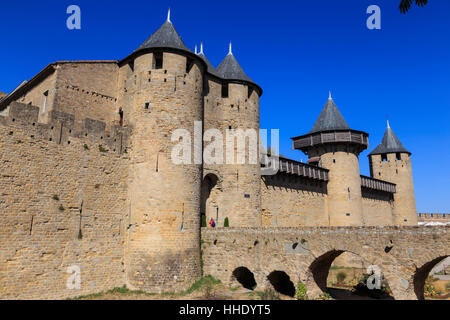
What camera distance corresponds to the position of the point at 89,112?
16.1 m

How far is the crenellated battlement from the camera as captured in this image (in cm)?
1219

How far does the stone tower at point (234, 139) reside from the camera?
17984mm

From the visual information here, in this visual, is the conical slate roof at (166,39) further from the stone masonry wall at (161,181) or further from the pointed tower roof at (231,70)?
the pointed tower roof at (231,70)

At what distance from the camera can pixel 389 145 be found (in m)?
34.4

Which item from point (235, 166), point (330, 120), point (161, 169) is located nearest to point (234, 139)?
point (235, 166)

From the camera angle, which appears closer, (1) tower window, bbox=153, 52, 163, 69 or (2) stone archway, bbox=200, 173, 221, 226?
(1) tower window, bbox=153, 52, 163, 69

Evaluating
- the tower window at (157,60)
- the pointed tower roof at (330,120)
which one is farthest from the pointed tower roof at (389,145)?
the tower window at (157,60)

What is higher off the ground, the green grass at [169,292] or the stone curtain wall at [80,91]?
the stone curtain wall at [80,91]

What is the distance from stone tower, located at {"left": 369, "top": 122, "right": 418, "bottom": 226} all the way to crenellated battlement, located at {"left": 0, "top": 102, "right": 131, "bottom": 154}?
27950mm

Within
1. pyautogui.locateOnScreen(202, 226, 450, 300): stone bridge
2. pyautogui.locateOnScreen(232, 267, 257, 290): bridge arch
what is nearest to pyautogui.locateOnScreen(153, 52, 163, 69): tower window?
pyautogui.locateOnScreen(202, 226, 450, 300): stone bridge

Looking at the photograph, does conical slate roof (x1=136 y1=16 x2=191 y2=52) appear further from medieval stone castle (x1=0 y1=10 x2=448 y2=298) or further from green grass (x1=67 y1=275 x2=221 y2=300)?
green grass (x1=67 y1=275 x2=221 y2=300)

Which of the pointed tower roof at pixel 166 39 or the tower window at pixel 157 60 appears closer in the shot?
the pointed tower roof at pixel 166 39

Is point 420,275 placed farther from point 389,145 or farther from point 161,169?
point 389,145

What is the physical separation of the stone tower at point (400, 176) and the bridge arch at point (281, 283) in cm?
2230
